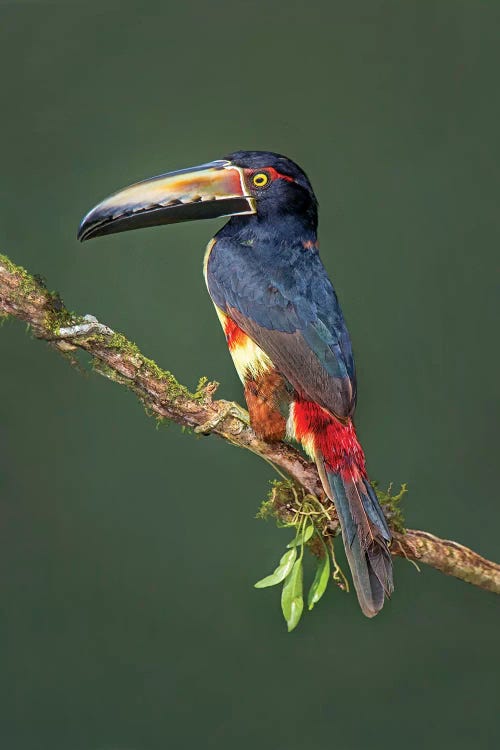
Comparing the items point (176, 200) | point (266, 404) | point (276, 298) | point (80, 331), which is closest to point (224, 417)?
point (266, 404)

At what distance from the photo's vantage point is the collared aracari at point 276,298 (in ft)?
8.13

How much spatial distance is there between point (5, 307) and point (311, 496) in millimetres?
984

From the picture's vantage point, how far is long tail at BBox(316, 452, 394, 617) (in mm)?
2320

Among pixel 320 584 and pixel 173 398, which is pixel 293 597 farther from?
pixel 173 398

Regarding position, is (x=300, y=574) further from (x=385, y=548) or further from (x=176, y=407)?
(x=176, y=407)

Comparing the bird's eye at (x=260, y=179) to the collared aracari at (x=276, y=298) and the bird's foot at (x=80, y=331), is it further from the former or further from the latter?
the bird's foot at (x=80, y=331)

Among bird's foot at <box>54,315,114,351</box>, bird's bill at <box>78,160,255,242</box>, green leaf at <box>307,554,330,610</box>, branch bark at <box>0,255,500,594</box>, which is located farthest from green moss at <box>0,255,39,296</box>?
green leaf at <box>307,554,330,610</box>

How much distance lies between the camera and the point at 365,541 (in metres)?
2.35

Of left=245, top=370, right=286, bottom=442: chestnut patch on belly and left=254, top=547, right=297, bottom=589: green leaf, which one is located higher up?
left=245, top=370, right=286, bottom=442: chestnut patch on belly

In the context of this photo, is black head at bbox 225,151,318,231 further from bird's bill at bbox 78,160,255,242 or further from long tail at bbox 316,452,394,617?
long tail at bbox 316,452,394,617

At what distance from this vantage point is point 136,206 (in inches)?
104

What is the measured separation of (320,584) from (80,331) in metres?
0.94

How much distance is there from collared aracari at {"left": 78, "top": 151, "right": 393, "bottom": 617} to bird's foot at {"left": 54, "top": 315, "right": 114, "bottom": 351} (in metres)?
0.40

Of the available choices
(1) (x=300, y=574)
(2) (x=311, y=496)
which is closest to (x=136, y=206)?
(2) (x=311, y=496)
